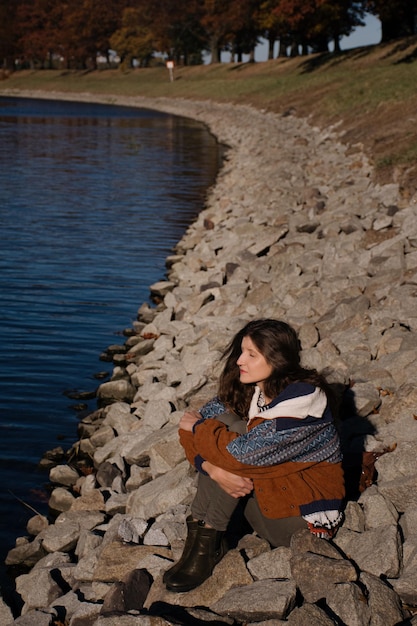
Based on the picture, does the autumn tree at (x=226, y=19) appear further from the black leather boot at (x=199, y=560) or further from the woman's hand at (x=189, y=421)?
the black leather boot at (x=199, y=560)

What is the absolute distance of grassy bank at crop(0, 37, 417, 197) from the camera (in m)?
18.6

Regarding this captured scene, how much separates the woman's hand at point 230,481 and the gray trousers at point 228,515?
0.22 feet

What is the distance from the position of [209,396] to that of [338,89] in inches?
1264

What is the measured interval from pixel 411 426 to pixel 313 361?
167 cm

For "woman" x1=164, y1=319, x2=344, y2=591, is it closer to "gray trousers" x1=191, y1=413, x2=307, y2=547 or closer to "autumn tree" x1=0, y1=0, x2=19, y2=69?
"gray trousers" x1=191, y1=413, x2=307, y2=547

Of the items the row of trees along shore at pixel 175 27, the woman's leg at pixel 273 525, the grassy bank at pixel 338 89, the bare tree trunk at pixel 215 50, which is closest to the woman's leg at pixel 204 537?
the woman's leg at pixel 273 525

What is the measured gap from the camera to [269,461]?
14.5ft

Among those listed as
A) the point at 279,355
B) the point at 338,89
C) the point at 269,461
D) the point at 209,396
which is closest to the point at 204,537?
the point at 269,461

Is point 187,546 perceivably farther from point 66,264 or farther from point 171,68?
point 171,68

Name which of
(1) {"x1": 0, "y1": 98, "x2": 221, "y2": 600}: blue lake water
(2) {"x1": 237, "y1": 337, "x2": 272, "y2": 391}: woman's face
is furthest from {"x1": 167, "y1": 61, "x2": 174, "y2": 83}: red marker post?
(2) {"x1": 237, "y1": 337, "x2": 272, "y2": 391}: woman's face

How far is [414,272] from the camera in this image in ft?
29.2

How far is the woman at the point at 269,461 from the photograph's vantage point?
4430mm

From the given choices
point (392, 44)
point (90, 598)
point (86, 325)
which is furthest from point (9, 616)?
point (392, 44)

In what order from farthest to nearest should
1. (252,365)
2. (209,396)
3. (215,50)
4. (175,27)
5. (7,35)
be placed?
(7,35) → (175,27) → (215,50) → (209,396) → (252,365)
